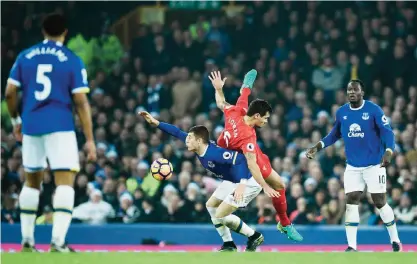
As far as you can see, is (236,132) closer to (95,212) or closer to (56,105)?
(56,105)

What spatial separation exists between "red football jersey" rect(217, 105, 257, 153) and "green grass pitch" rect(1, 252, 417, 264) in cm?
217

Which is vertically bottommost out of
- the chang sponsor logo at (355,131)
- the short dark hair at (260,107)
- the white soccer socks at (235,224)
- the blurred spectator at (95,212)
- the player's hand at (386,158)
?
the blurred spectator at (95,212)

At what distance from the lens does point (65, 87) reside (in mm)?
9633

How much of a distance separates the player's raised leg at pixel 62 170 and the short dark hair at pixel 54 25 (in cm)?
90

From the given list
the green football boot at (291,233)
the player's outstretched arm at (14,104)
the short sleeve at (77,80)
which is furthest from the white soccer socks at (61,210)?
the green football boot at (291,233)

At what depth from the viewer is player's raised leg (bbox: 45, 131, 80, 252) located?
9.61 m

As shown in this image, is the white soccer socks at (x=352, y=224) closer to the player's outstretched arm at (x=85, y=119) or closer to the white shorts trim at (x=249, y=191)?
the white shorts trim at (x=249, y=191)

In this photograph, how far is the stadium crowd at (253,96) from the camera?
16.9 m

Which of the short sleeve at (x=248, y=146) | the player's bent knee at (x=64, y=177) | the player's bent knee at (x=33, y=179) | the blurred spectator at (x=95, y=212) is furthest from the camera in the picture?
the blurred spectator at (x=95, y=212)

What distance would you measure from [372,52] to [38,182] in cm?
1173

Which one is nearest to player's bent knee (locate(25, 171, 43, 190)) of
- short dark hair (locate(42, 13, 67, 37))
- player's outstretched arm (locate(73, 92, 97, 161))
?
player's outstretched arm (locate(73, 92, 97, 161))

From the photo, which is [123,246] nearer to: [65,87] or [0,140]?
[0,140]

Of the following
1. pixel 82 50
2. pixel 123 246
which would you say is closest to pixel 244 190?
pixel 123 246

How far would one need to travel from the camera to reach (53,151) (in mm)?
9617
